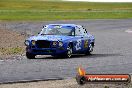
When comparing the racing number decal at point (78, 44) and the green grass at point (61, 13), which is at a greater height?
the racing number decal at point (78, 44)

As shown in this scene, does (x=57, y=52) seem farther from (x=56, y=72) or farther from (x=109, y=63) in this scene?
(x=56, y=72)

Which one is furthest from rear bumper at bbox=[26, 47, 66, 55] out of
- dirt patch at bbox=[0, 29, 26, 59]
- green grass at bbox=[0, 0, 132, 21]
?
green grass at bbox=[0, 0, 132, 21]

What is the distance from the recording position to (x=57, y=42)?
2125 cm

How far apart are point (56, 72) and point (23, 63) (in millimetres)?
3016

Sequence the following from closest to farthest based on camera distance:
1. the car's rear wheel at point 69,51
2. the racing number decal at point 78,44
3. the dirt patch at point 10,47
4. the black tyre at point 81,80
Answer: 1. the black tyre at point 81,80
2. the car's rear wheel at point 69,51
3. the racing number decal at point 78,44
4. the dirt patch at point 10,47

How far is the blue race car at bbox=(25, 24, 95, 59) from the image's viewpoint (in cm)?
2133

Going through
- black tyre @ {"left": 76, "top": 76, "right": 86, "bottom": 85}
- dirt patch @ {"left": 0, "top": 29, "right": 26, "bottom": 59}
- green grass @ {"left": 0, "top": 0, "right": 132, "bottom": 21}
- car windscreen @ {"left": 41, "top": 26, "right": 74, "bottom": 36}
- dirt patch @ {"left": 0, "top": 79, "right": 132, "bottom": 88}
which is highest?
black tyre @ {"left": 76, "top": 76, "right": 86, "bottom": 85}

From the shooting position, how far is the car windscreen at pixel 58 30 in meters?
22.4

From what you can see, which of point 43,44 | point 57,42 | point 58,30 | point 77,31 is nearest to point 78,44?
point 77,31

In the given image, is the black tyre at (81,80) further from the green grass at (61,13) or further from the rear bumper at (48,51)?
the green grass at (61,13)

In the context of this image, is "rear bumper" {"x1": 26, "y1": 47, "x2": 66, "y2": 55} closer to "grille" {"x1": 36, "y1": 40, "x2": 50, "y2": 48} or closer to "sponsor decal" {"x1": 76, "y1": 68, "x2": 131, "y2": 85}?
"grille" {"x1": 36, "y1": 40, "x2": 50, "y2": 48}

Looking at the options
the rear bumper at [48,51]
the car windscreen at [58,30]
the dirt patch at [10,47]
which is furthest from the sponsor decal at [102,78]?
the car windscreen at [58,30]

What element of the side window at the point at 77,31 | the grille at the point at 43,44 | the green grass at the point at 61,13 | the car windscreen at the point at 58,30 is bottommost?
the green grass at the point at 61,13

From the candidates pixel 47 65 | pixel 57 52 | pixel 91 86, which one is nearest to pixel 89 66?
pixel 47 65
